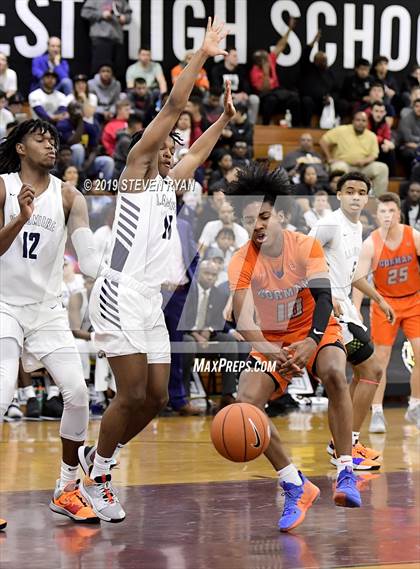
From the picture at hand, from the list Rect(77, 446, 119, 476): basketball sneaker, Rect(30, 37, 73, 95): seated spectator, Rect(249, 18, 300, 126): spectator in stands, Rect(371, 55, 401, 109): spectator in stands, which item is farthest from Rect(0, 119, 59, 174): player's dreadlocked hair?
Rect(371, 55, 401, 109): spectator in stands

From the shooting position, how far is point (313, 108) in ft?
58.5

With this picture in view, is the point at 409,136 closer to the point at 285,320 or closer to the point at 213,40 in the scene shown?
the point at 285,320

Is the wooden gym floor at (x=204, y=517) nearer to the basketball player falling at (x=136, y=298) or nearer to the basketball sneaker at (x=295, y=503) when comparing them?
the basketball sneaker at (x=295, y=503)

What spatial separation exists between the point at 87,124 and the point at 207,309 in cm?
375

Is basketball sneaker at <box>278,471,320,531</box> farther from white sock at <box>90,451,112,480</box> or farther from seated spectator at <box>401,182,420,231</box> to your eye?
seated spectator at <box>401,182,420,231</box>

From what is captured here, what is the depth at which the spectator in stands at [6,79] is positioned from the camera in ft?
46.8

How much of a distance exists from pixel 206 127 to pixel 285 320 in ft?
27.8

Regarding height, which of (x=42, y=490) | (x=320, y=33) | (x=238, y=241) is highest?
(x=320, y=33)

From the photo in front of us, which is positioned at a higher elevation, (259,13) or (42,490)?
(259,13)

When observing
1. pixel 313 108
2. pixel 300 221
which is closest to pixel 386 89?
pixel 313 108

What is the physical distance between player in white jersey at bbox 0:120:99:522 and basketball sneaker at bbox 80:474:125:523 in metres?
0.09

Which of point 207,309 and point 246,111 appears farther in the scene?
point 246,111

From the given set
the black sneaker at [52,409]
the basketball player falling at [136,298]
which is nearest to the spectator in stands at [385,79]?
the black sneaker at [52,409]

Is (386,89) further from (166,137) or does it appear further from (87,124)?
(166,137)
